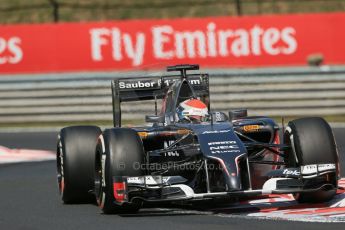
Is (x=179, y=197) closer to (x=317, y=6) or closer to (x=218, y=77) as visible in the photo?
(x=218, y=77)

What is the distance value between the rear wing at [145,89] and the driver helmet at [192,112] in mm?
1051

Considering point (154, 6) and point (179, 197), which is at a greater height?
point (154, 6)

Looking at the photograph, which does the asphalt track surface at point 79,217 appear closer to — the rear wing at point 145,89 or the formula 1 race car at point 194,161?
the formula 1 race car at point 194,161

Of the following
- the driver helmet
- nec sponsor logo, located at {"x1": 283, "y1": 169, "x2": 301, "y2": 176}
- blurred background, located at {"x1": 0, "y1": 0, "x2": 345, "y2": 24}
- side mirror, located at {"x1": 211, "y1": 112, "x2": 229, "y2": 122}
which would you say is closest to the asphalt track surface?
nec sponsor logo, located at {"x1": 283, "y1": 169, "x2": 301, "y2": 176}

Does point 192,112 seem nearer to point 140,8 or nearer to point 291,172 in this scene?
point 291,172

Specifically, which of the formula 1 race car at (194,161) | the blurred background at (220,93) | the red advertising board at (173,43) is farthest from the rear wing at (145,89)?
the red advertising board at (173,43)

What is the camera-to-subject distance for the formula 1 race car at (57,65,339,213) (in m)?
9.45

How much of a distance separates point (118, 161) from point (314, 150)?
1740 millimetres

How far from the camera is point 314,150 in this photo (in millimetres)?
9672

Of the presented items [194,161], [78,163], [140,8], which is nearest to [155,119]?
[78,163]

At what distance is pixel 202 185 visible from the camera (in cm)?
996

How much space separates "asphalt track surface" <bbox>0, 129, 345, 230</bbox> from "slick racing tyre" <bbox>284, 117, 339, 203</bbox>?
0.81 meters

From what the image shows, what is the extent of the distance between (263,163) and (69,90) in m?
10.1

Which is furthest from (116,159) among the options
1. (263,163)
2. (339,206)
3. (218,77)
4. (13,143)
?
(218,77)
